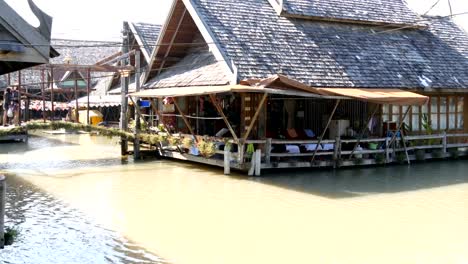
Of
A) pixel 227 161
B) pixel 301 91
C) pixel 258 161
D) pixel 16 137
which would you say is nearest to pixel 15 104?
pixel 16 137

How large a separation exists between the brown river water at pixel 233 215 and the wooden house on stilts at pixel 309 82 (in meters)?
0.81

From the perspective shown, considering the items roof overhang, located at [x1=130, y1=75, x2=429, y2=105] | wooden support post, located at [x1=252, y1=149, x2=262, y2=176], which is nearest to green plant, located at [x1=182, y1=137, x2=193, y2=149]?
roof overhang, located at [x1=130, y1=75, x2=429, y2=105]

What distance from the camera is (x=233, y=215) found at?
887 cm

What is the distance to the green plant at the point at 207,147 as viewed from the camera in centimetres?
1334

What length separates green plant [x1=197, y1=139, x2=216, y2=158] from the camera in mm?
13336

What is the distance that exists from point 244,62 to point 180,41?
4.47 metres

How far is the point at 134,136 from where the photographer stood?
16234mm

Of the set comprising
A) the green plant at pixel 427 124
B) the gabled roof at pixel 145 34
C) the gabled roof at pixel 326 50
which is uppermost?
the gabled roof at pixel 145 34

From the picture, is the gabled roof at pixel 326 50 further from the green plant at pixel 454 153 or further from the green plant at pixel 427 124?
the green plant at pixel 454 153

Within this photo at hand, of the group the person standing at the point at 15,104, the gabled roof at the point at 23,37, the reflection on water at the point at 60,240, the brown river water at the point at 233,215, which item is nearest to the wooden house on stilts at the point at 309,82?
the brown river water at the point at 233,215

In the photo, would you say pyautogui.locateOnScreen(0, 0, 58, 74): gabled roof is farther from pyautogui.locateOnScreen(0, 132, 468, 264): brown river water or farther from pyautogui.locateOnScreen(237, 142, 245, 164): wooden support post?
pyautogui.locateOnScreen(237, 142, 245, 164): wooden support post

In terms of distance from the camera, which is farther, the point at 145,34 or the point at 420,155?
the point at 145,34

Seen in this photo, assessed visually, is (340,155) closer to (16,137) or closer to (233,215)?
(233,215)

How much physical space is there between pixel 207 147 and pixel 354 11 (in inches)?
308
